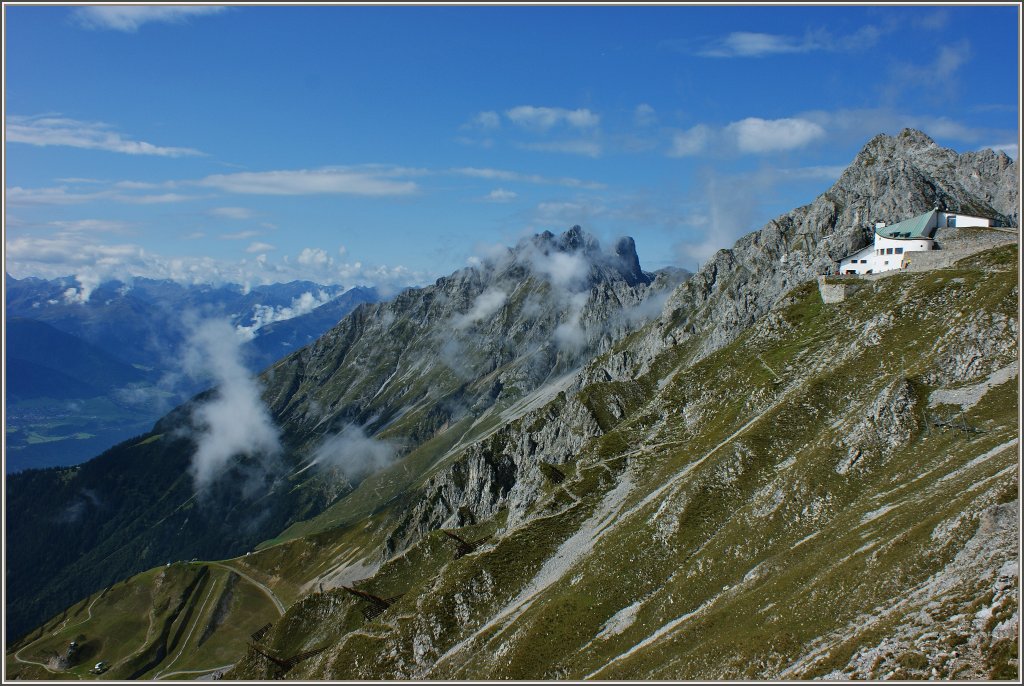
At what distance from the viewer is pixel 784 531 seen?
264ft

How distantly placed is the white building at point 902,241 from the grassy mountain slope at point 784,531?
36.7 ft

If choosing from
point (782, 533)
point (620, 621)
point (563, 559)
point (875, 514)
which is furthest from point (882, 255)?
point (620, 621)

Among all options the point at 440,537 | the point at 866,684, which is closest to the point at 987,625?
the point at 866,684

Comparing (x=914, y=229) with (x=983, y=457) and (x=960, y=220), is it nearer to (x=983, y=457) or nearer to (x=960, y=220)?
A: (x=960, y=220)

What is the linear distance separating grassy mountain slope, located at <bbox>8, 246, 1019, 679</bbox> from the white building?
36.7 feet

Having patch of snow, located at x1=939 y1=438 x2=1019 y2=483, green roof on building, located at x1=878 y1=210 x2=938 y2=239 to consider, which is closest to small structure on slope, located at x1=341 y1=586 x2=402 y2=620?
patch of snow, located at x1=939 y1=438 x2=1019 y2=483

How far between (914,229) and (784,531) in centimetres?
8960

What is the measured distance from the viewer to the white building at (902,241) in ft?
440

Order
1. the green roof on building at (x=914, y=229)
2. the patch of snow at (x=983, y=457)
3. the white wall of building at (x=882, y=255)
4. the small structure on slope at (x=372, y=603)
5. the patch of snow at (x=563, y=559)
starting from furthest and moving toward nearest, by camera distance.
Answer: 1. the small structure on slope at (x=372, y=603)
2. the green roof on building at (x=914, y=229)
3. the white wall of building at (x=882, y=255)
4. the patch of snow at (x=563, y=559)
5. the patch of snow at (x=983, y=457)

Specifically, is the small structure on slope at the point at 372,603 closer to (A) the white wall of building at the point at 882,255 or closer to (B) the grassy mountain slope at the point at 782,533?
(B) the grassy mountain slope at the point at 782,533

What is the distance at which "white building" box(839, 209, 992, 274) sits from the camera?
13412cm

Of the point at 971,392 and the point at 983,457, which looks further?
the point at 971,392

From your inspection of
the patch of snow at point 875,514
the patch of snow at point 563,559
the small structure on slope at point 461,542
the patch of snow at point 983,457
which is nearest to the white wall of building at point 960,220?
the patch of snow at point 983,457

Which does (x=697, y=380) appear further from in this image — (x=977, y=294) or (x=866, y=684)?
(x=866, y=684)
